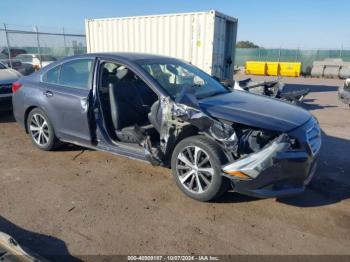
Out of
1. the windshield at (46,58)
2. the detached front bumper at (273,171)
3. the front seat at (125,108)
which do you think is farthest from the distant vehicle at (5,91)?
the windshield at (46,58)

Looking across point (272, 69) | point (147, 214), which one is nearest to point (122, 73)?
point (147, 214)

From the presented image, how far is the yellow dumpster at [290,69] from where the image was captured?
22812 mm

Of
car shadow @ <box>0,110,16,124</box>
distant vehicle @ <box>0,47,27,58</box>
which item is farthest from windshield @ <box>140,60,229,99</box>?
distant vehicle @ <box>0,47,27,58</box>

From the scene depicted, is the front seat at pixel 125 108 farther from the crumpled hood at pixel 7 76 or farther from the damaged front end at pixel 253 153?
the crumpled hood at pixel 7 76

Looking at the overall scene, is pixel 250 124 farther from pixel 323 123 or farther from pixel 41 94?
pixel 323 123

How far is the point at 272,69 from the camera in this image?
23703mm

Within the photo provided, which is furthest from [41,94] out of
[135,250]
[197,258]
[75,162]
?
[197,258]

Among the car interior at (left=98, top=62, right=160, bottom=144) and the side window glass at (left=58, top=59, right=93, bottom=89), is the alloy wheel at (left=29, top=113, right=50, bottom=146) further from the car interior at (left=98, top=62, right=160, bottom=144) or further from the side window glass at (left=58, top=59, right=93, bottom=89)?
the car interior at (left=98, top=62, right=160, bottom=144)

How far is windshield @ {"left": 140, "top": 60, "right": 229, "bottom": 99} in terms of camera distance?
413 centimetres

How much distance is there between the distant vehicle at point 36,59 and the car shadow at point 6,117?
7125 millimetres

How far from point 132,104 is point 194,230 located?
7.30 feet

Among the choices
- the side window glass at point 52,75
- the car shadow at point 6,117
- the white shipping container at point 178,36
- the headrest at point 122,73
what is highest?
the white shipping container at point 178,36

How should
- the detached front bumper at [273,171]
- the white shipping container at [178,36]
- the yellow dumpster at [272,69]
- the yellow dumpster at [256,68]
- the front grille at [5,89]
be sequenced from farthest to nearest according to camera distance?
the yellow dumpster at [256,68]
the yellow dumpster at [272,69]
the white shipping container at [178,36]
the front grille at [5,89]
the detached front bumper at [273,171]

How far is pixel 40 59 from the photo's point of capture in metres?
15.0
